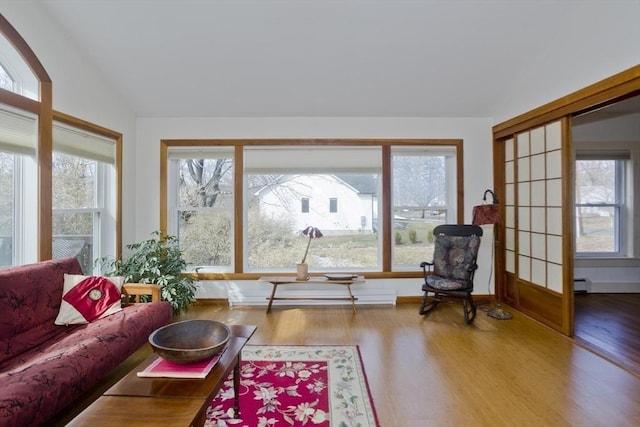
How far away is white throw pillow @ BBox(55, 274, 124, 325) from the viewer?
7.43ft

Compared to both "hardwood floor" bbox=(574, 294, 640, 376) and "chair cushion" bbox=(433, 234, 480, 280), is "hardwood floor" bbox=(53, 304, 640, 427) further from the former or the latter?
"chair cushion" bbox=(433, 234, 480, 280)

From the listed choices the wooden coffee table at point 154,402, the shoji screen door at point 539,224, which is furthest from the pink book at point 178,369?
the shoji screen door at point 539,224

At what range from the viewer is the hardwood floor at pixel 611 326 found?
2.61 m

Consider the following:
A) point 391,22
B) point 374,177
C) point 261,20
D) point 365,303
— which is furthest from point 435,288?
point 261,20

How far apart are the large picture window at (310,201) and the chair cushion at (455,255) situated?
0.40 m

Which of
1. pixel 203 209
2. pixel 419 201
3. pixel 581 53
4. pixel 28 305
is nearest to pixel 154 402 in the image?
pixel 28 305

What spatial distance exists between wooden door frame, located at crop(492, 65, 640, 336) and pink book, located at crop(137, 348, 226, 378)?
10.7 feet

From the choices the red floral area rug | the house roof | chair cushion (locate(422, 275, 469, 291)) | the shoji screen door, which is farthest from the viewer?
the house roof

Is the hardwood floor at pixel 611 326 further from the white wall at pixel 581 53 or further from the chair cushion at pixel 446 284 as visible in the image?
the white wall at pixel 581 53

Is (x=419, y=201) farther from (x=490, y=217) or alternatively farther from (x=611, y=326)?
(x=611, y=326)

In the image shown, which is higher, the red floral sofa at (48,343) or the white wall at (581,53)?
the white wall at (581,53)

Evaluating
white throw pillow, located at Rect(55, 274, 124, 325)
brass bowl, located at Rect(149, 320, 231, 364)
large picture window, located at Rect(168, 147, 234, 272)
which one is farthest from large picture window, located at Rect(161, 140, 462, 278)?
brass bowl, located at Rect(149, 320, 231, 364)

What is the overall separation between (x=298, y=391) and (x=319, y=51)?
2.99m

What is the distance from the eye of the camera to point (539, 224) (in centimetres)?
344
